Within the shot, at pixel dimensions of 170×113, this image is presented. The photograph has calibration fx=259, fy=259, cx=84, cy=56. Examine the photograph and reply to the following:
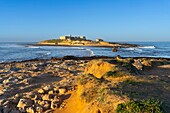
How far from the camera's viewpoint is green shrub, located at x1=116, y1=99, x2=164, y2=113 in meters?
5.01

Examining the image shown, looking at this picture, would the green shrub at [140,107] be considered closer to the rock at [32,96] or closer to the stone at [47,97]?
the stone at [47,97]

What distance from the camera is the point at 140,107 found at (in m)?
5.09

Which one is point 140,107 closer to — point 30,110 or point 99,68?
point 30,110

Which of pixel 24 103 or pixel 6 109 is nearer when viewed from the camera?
pixel 6 109

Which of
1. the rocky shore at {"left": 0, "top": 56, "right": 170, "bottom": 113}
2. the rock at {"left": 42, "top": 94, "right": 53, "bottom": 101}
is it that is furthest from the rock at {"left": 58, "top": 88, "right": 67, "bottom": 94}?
the rock at {"left": 42, "top": 94, "right": 53, "bottom": 101}

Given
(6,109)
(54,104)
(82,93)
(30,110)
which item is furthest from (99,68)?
Result: (6,109)

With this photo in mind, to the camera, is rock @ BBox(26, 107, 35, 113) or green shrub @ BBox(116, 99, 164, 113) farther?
rock @ BBox(26, 107, 35, 113)

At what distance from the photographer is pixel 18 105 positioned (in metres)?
8.55

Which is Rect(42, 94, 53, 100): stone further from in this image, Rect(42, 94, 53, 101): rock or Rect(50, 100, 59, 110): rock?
Rect(50, 100, 59, 110): rock

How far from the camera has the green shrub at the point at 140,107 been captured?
16.4 ft

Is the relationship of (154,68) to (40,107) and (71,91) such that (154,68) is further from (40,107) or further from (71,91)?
(40,107)

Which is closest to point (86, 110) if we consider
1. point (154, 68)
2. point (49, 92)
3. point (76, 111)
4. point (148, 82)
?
point (76, 111)

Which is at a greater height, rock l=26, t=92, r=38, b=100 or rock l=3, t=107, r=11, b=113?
rock l=26, t=92, r=38, b=100

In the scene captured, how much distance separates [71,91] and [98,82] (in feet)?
5.75
